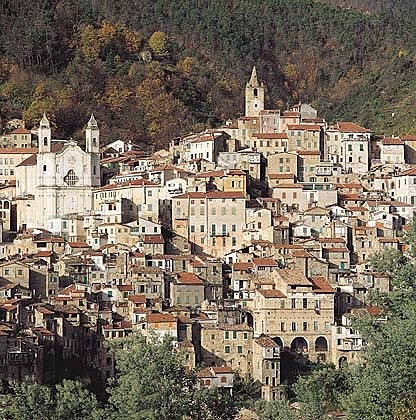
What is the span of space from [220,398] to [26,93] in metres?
47.3

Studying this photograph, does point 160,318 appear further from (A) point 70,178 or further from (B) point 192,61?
(B) point 192,61

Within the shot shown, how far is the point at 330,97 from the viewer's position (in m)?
100

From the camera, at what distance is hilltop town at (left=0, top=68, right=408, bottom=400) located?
5150cm

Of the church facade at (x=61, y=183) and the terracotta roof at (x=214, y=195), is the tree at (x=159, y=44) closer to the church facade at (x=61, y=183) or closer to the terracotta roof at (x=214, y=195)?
the church facade at (x=61, y=183)

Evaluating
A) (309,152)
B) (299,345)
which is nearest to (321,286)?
(299,345)

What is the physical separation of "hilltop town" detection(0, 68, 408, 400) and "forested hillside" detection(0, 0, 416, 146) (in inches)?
320

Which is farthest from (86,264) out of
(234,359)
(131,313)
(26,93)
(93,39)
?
(93,39)

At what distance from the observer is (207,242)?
200 ft

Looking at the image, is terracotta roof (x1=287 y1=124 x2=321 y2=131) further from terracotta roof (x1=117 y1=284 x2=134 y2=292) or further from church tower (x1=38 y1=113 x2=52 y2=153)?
terracotta roof (x1=117 y1=284 x2=134 y2=292)

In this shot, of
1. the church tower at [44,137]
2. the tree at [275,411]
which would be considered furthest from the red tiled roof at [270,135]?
the tree at [275,411]

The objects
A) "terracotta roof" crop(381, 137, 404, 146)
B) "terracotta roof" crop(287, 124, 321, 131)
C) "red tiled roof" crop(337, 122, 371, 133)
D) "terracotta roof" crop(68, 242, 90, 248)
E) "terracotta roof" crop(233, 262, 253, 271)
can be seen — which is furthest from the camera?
"terracotta roof" crop(381, 137, 404, 146)

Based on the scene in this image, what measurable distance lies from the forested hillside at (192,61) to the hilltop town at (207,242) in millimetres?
8118

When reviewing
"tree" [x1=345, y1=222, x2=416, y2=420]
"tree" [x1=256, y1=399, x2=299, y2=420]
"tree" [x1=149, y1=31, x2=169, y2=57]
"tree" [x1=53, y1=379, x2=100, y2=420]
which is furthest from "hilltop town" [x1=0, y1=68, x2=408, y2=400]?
"tree" [x1=149, y1=31, x2=169, y2=57]

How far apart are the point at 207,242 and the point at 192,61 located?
1414 inches
